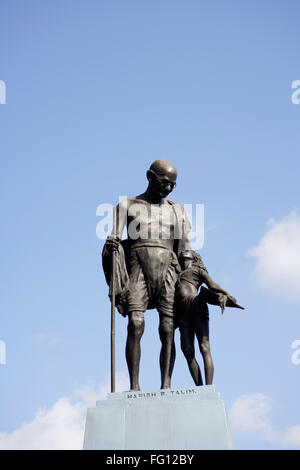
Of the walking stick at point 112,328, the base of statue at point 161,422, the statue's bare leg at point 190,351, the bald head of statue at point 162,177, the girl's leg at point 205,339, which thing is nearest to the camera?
the base of statue at point 161,422

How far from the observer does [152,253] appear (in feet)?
34.3

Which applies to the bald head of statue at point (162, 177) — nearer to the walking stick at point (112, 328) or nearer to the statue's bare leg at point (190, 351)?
the walking stick at point (112, 328)

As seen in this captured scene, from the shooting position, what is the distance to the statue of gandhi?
391 inches

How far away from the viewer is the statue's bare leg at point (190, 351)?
9828mm

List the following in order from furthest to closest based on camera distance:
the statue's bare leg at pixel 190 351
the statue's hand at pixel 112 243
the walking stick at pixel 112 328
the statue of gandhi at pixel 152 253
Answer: the statue's hand at pixel 112 243
the statue of gandhi at pixel 152 253
the statue's bare leg at pixel 190 351
the walking stick at pixel 112 328

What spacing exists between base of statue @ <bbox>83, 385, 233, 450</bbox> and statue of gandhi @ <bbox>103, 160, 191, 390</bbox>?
80 cm

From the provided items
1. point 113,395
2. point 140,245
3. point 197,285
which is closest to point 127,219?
point 140,245

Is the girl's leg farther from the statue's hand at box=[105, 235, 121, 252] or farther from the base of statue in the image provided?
the statue's hand at box=[105, 235, 121, 252]

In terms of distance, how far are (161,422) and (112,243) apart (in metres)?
3.19

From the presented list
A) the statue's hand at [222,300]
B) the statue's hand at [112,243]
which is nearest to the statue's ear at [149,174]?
the statue's hand at [112,243]

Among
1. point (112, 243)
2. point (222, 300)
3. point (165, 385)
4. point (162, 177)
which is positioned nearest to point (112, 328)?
point (165, 385)

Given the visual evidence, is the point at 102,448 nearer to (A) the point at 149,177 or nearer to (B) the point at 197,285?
(B) the point at 197,285

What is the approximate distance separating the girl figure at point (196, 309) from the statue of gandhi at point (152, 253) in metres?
0.20
